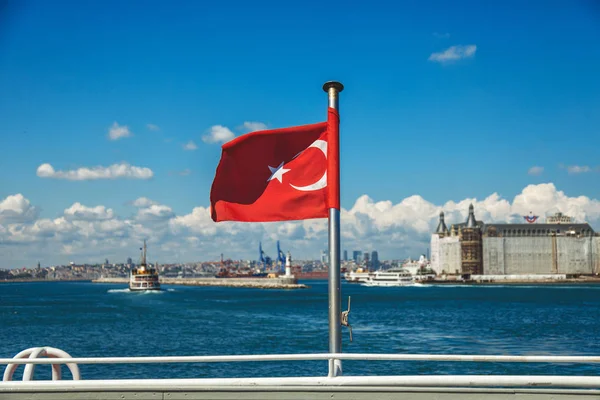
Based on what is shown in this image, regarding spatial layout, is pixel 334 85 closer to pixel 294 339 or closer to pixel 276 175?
pixel 276 175

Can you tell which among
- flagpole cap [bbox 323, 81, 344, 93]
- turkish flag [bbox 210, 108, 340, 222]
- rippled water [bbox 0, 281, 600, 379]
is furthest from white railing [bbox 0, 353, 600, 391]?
rippled water [bbox 0, 281, 600, 379]

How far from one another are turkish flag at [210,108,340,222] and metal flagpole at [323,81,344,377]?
0.89 ft

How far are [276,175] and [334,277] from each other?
168 cm

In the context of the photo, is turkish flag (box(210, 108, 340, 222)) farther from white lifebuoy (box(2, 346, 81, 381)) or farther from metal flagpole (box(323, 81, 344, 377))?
white lifebuoy (box(2, 346, 81, 381))

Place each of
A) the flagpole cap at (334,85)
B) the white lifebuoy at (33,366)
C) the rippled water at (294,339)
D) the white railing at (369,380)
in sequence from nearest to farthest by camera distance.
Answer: the white railing at (369,380) → the white lifebuoy at (33,366) → the flagpole cap at (334,85) → the rippled water at (294,339)

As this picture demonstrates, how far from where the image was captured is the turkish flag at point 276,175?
7.75m

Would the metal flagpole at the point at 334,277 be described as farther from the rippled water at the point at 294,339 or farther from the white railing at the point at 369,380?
the rippled water at the point at 294,339

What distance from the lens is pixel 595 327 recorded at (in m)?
55.3

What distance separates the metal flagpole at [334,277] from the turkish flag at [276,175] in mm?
270

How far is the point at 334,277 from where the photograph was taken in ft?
23.4

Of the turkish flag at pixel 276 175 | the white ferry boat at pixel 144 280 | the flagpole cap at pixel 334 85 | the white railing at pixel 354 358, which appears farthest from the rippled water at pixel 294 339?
the white ferry boat at pixel 144 280

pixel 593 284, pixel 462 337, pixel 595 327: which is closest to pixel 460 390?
pixel 462 337

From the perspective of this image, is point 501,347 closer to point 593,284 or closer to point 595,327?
point 595,327

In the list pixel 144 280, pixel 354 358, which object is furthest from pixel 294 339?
pixel 144 280
